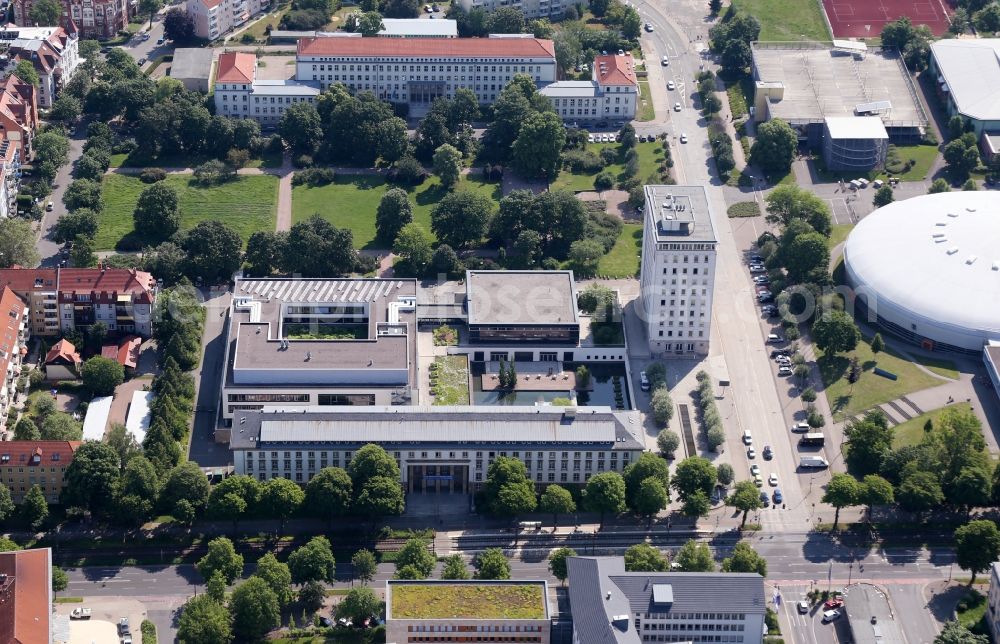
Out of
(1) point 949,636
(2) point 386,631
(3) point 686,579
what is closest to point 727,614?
(3) point 686,579

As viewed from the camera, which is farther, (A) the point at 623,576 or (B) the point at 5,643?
(A) the point at 623,576

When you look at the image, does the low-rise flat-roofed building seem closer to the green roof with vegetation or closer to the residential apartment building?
the green roof with vegetation

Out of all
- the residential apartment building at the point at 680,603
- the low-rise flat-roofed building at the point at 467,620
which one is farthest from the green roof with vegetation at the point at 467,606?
the residential apartment building at the point at 680,603

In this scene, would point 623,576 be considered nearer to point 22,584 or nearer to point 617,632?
point 617,632

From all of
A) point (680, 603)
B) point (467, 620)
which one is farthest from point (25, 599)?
point (680, 603)

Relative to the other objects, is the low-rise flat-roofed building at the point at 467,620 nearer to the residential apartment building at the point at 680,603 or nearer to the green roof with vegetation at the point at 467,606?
the green roof with vegetation at the point at 467,606

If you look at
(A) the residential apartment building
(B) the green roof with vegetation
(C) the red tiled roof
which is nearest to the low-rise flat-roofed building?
(B) the green roof with vegetation
